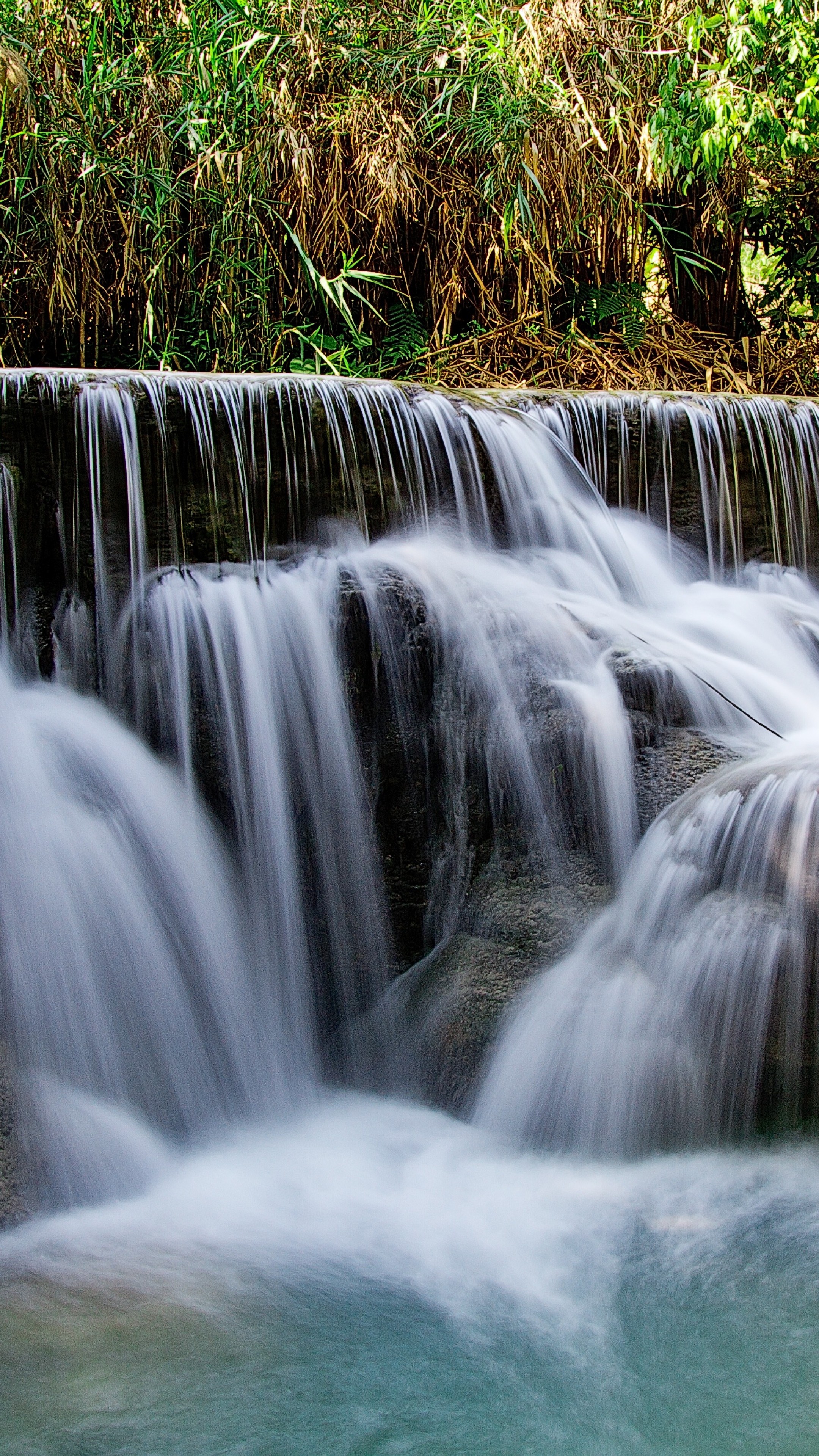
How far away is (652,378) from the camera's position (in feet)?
21.5

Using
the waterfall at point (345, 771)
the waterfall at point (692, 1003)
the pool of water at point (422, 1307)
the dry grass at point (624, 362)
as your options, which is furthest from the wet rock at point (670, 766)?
the dry grass at point (624, 362)

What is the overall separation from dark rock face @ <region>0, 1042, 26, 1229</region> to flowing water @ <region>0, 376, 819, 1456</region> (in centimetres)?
4

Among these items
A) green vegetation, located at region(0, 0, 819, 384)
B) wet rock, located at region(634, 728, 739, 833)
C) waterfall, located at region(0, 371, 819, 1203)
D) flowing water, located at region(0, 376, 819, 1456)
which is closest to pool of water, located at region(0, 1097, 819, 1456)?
flowing water, located at region(0, 376, 819, 1456)

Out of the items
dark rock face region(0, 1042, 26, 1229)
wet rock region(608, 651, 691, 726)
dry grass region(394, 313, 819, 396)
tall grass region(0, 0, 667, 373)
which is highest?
tall grass region(0, 0, 667, 373)

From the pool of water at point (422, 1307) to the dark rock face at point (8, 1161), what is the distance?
5cm

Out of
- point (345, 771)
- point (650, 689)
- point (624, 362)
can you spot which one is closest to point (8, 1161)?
point (345, 771)

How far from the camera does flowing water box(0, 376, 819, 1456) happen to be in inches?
87.2

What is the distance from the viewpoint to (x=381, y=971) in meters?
3.65

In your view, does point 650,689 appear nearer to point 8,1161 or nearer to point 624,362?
point 8,1161

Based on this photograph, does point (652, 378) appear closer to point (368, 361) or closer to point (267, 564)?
point (368, 361)

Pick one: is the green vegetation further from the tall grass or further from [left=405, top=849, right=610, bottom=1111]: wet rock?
[left=405, top=849, right=610, bottom=1111]: wet rock

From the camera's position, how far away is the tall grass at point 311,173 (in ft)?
18.4

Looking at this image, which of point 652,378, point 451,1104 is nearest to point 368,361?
point 652,378

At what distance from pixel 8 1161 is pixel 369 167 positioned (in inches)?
195
